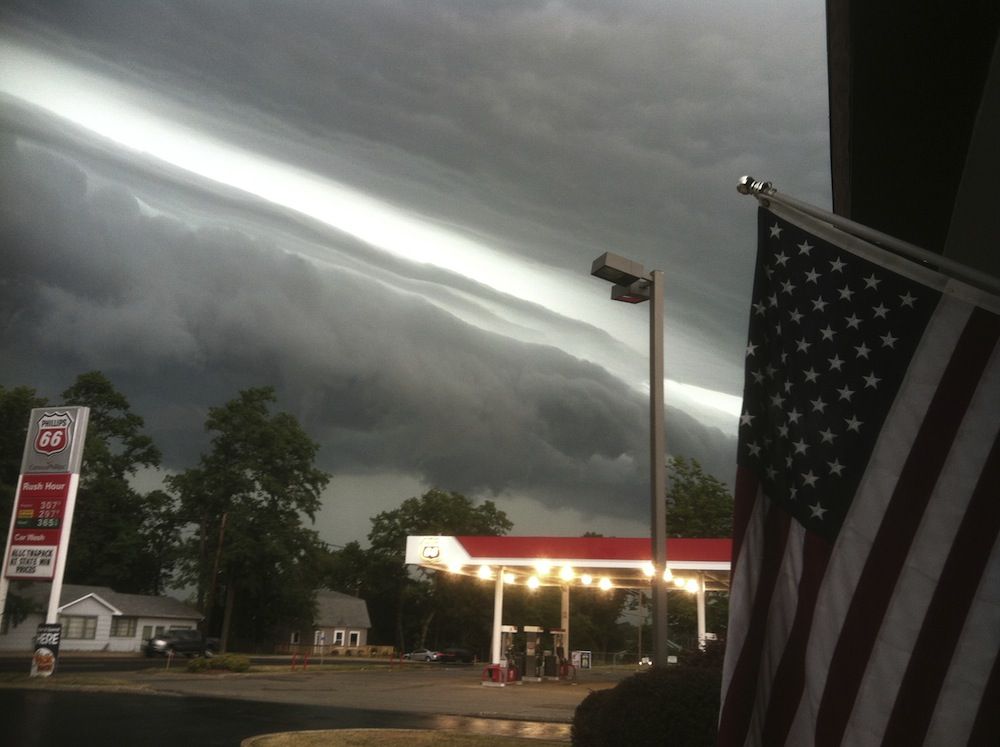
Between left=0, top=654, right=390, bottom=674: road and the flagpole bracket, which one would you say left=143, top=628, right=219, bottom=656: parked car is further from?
the flagpole bracket

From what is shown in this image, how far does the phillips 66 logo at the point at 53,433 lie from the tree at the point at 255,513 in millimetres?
35737

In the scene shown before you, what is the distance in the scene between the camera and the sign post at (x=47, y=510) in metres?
27.6

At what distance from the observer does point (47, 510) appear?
2827 cm

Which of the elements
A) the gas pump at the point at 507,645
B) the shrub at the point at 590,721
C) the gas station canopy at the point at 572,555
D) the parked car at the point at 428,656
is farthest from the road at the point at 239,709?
the parked car at the point at 428,656

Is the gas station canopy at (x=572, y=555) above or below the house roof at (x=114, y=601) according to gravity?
Result: above

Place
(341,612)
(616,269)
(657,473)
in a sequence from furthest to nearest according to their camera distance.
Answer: (341,612) → (616,269) → (657,473)

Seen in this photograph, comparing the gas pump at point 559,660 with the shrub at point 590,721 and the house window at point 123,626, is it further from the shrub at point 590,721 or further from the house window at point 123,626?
the house window at point 123,626

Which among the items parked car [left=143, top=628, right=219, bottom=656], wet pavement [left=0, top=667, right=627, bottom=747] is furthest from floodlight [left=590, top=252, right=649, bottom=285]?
parked car [left=143, top=628, right=219, bottom=656]

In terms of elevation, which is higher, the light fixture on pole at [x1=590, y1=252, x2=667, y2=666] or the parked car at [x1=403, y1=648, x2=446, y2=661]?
the light fixture on pole at [x1=590, y1=252, x2=667, y2=666]

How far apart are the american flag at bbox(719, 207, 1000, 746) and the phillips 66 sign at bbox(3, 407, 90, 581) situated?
1107 inches

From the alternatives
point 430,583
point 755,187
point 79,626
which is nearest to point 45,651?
point 755,187

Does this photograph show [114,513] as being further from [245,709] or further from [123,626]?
[245,709]

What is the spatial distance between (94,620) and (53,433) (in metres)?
37.1

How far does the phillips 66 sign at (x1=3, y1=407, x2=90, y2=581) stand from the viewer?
27859mm
